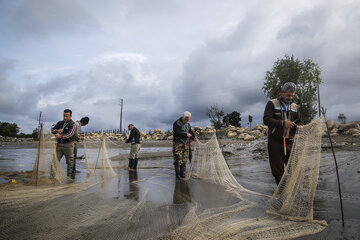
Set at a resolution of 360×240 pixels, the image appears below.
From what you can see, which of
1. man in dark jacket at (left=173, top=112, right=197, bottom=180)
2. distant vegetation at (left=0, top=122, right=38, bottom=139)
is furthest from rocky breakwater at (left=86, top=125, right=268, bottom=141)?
distant vegetation at (left=0, top=122, right=38, bottom=139)

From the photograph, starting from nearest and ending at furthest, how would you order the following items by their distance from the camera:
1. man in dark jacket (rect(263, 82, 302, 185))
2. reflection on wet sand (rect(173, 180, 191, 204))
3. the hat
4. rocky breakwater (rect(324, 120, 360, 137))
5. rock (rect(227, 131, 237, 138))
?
man in dark jacket (rect(263, 82, 302, 185)) < reflection on wet sand (rect(173, 180, 191, 204)) < the hat < rocky breakwater (rect(324, 120, 360, 137)) < rock (rect(227, 131, 237, 138))

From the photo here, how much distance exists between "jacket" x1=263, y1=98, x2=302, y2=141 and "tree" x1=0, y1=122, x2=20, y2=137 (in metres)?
65.7

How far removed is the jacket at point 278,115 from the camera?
4.23 m

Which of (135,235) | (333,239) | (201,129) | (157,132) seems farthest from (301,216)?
(157,132)

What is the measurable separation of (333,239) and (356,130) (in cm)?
2736

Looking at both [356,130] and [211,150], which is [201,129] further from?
[211,150]

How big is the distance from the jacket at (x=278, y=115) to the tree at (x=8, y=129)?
65742 mm

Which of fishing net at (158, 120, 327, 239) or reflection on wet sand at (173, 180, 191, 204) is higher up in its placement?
fishing net at (158, 120, 327, 239)

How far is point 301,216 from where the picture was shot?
3346mm

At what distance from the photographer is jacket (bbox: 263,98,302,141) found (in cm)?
423

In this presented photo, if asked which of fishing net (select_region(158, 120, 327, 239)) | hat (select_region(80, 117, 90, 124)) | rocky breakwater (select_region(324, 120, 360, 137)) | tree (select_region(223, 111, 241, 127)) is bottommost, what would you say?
fishing net (select_region(158, 120, 327, 239))

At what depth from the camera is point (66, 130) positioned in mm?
7199

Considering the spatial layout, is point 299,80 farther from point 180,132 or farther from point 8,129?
point 8,129

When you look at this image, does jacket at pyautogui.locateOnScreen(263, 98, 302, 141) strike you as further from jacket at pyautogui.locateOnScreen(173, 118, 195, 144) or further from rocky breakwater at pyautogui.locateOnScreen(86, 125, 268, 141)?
rocky breakwater at pyautogui.locateOnScreen(86, 125, 268, 141)
